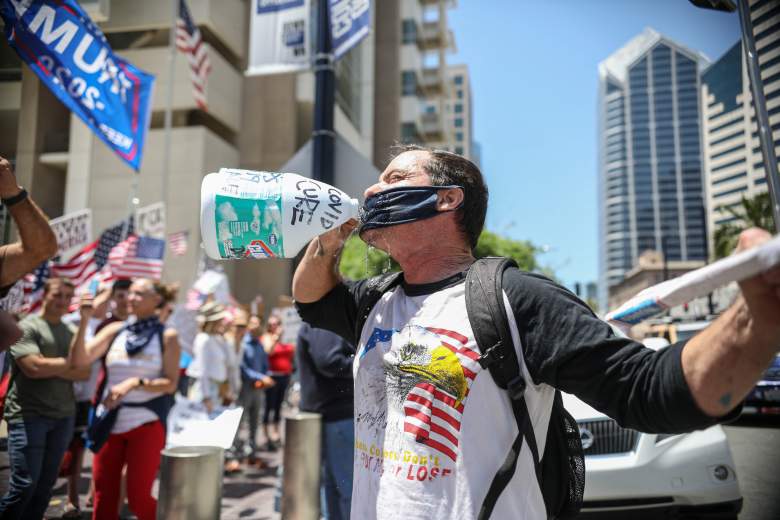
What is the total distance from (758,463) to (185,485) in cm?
755

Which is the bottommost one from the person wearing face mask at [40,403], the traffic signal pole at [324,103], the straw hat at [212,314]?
the person wearing face mask at [40,403]

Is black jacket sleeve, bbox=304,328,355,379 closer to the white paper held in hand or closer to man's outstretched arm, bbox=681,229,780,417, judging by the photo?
the white paper held in hand

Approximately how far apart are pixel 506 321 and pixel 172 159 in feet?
84.4

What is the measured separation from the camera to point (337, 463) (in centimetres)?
402

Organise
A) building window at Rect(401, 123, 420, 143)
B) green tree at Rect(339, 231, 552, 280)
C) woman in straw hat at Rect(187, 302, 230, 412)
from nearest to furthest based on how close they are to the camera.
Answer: woman in straw hat at Rect(187, 302, 230, 412), green tree at Rect(339, 231, 552, 280), building window at Rect(401, 123, 420, 143)

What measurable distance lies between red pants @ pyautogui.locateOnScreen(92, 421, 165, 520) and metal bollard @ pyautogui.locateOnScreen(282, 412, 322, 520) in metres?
1.00

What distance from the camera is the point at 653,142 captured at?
8200cm

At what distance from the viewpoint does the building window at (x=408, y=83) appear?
40625 millimetres

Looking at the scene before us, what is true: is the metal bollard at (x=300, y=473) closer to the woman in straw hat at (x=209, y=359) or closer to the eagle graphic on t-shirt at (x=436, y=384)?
the woman in straw hat at (x=209, y=359)

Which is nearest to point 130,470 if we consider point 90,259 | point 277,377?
point 277,377

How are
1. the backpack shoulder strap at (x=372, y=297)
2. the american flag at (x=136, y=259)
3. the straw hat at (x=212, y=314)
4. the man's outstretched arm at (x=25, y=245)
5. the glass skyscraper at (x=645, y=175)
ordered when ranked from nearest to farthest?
the backpack shoulder strap at (x=372, y=297) < the man's outstretched arm at (x=25, y=245) < the straw hat at (x=212, y=314) < the american flag at (x=136, y=259) < the glass skyscraper at (x=645, y=175)

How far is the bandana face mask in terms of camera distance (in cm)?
191

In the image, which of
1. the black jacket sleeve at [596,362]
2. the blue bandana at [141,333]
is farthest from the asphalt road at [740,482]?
the black jacket sleeve at [596,362]

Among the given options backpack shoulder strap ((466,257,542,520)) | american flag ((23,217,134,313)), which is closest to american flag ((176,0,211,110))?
american flag ((23,217,134,313))
